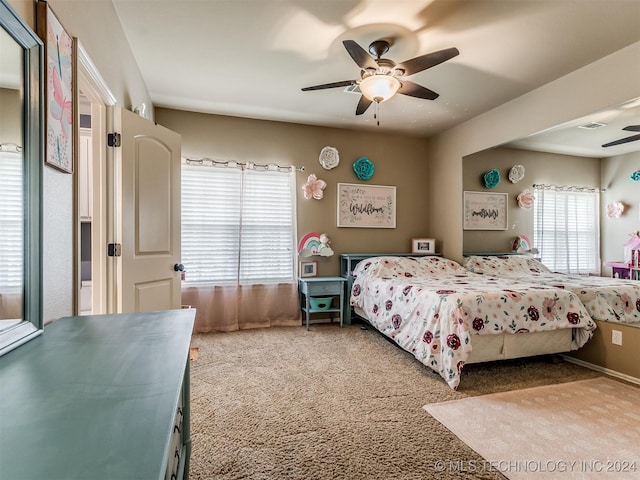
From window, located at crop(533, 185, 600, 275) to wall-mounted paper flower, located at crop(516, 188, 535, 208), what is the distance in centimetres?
5

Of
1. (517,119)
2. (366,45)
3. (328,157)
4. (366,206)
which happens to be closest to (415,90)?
(366,45)

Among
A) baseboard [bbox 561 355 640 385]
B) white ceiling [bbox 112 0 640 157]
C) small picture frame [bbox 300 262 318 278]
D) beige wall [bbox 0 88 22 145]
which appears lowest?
baseboard [bbox 561 355 640 385]

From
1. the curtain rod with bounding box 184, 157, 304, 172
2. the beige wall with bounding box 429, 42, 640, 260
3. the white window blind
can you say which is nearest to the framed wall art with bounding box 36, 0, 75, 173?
the white window blind

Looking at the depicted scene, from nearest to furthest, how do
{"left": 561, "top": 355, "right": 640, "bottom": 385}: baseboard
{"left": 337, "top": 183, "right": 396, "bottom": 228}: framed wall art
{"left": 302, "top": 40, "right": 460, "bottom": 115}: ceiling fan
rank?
{"left": 302, "top": 40, "right": 460, "bottom": 115}: ceiling fan, {"left": 561, "top": 355, "right": 640, "bottom": 385}: baseboard, {"left": 337, "top": 183, "right": 396, "bottom": 228}: framed wall art

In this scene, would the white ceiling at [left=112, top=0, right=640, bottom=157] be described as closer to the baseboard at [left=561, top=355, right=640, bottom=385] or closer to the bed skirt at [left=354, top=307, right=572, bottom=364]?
the bed skirt at [left=354, top=307, right=572, bottom=364]

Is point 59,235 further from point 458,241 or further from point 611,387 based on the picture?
point 458,241

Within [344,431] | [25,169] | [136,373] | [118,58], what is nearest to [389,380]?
[344,431]

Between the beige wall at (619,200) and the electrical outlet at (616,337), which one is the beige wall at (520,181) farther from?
the electrical outlet at (616,337)

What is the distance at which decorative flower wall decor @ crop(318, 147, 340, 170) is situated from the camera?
13.8 ft

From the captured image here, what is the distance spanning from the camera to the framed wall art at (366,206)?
4.30 m

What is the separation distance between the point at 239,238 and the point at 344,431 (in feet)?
8.57

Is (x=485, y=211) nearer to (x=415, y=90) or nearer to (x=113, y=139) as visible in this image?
(x=415, y=90)

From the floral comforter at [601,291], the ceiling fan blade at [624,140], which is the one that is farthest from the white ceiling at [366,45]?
the floral comforter at [601,291]

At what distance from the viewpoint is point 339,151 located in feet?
14.1
